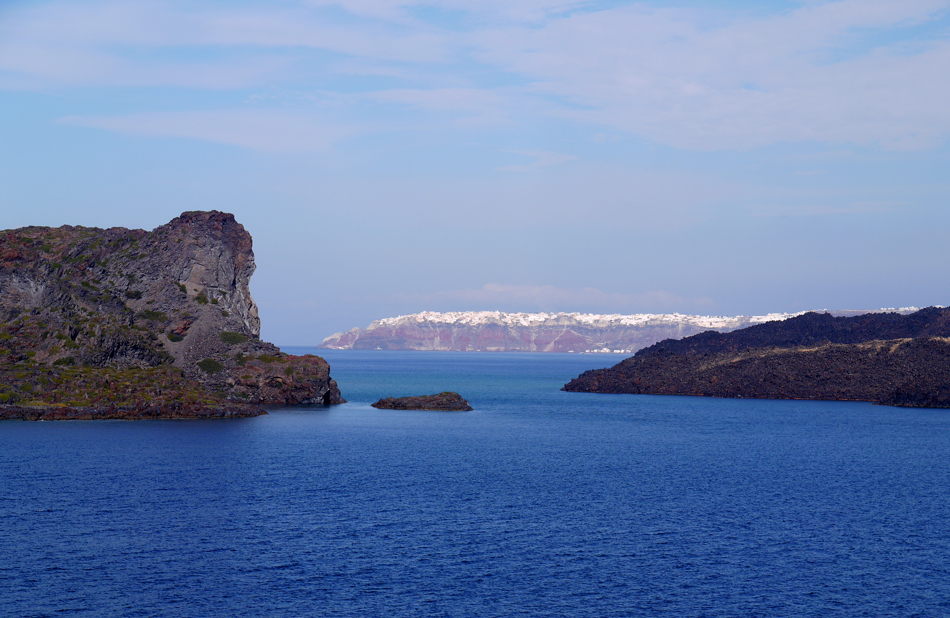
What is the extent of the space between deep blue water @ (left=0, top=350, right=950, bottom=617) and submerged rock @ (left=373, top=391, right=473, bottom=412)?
40199 mm

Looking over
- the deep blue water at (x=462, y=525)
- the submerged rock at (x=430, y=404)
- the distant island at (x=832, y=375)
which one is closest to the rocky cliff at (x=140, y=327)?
the submerged rock at (x=430, y=404)

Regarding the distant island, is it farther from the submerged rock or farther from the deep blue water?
the deep blue water

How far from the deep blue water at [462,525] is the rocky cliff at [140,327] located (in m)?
17.7

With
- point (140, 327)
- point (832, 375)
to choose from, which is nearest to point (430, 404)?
point (140, 327)

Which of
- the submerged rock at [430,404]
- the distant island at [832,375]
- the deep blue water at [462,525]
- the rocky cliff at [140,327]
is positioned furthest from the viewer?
the distant island at [832,375]

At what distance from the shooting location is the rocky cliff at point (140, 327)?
11781 cm

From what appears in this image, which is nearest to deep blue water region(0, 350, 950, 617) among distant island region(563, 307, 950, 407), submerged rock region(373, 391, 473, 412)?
submerged rock region(373, 391, 473, 412)

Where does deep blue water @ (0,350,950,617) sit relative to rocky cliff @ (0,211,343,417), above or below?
below

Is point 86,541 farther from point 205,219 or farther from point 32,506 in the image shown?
point 205,219

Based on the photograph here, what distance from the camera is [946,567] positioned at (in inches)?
1793

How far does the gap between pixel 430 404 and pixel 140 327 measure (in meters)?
51.4

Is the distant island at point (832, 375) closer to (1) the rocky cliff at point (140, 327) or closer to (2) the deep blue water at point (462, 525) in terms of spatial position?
(2) the deep blue water at point (462, 525)

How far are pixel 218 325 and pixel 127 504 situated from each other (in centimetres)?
9353

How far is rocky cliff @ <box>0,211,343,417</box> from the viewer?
118 m
